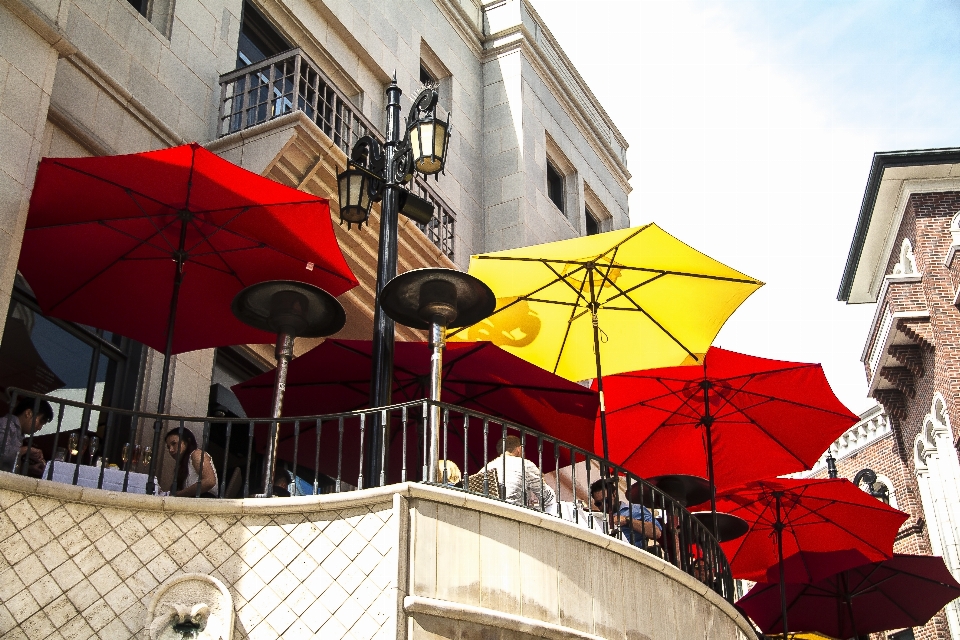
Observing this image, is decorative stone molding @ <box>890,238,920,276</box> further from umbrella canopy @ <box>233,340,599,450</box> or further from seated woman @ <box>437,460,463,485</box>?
→ seated woman @ <box>437,460,463,485</box>

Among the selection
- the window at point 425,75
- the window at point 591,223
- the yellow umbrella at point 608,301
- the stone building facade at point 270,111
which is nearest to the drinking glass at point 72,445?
the stone building facade at point 270,111

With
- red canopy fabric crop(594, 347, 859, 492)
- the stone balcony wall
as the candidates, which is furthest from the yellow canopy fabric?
the stone balcony wall

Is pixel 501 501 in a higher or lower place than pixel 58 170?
lower

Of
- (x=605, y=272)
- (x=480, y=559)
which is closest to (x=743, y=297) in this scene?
(x=605, y=272)

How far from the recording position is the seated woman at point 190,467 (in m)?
9.16

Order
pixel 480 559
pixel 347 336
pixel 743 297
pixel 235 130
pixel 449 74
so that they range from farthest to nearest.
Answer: pixel 449 74
pixel 347 336
pixel 235 130
pixel 743 297
pixel 480 559

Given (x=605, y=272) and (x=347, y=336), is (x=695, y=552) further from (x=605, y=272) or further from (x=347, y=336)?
(x=347, y=336)

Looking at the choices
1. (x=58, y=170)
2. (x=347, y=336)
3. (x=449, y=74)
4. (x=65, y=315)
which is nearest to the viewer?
(x=58, y=170)

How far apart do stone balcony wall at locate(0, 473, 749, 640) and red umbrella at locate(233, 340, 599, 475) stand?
307 cm

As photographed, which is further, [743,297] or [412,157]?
Result: [743,297]

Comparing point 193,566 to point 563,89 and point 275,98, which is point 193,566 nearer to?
point 275,98

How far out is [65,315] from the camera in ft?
34.2

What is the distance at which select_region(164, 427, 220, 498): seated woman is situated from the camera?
9156 millimetres

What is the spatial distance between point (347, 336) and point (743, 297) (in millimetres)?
5626
